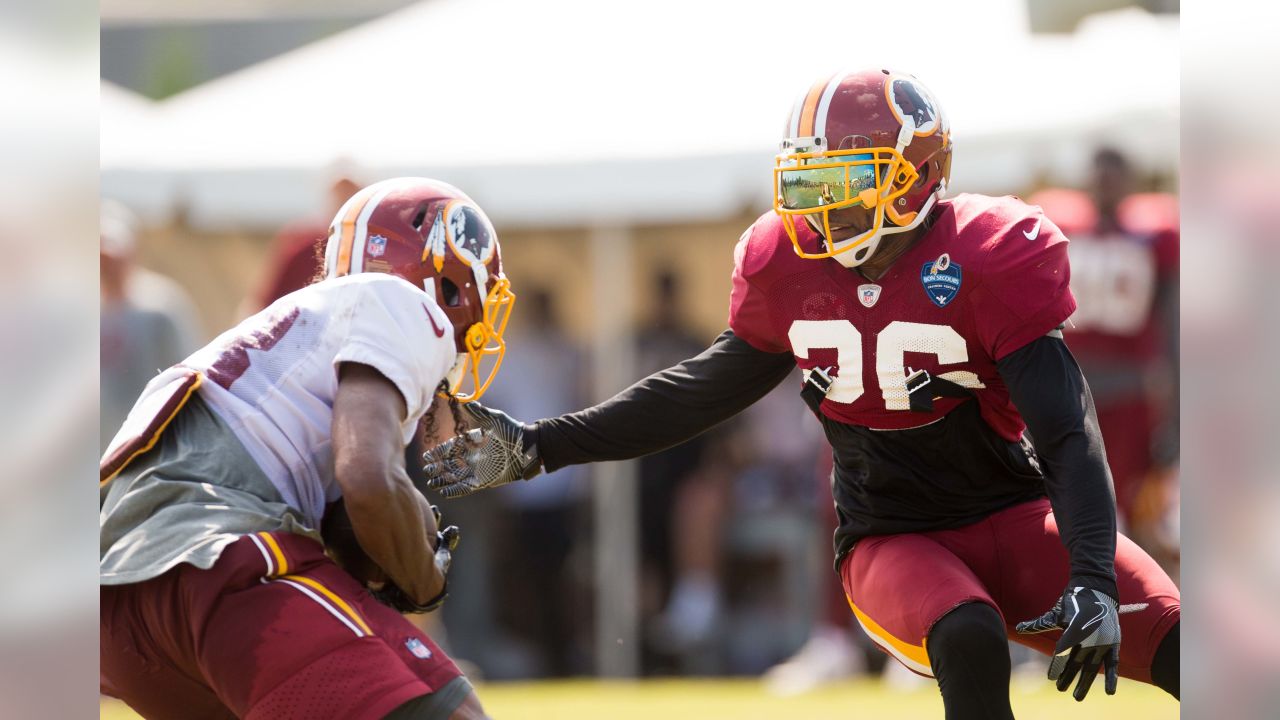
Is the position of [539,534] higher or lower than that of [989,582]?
lower

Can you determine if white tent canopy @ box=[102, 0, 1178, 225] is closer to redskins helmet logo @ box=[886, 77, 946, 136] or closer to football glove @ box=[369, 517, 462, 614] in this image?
redskins helmet logo @ box=[886, 77, 946, 136]

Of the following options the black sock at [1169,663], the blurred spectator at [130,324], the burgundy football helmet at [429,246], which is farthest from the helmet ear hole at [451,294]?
the blurred spectator at [130,324]

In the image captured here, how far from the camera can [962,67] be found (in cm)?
833

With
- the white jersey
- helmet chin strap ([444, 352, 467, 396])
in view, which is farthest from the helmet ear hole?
the white jersey

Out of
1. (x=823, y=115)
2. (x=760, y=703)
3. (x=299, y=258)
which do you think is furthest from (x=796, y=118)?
(x=760, y=703)

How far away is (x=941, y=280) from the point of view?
3256mm

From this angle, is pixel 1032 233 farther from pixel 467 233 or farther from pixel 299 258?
pixel 299 258

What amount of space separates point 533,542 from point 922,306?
568 centimetres

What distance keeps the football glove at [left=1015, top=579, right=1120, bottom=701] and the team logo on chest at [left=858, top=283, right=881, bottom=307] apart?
0.76 metres

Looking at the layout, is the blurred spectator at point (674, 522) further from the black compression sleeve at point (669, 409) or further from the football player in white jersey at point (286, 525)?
the football player in white jersey at point (286, 525)

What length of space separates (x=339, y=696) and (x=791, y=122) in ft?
5.14
